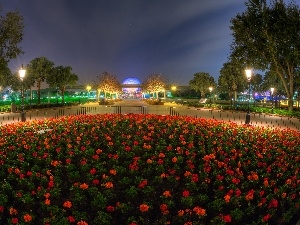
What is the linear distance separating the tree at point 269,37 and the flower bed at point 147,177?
90.9 feet

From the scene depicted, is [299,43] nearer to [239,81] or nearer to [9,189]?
[239,81]

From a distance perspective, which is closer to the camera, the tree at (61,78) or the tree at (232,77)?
the tree at (232,77)

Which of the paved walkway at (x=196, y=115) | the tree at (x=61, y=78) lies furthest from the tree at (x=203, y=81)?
the paved walkway at (x=196, y=115)

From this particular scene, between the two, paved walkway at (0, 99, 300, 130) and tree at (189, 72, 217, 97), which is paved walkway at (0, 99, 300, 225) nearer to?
paved walkway at (0, 99, 300, 130)

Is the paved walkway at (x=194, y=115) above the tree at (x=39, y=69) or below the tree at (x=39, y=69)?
below

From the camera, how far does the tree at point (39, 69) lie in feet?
231

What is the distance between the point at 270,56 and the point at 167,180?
35.8 meters

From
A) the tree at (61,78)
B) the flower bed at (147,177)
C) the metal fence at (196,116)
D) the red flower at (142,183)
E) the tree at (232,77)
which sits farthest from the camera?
the tree at (61,78)

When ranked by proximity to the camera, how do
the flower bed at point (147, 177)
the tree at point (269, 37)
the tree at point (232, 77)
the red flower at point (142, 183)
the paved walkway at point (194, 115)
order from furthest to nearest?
the tree at point (232, 77)
the tree at point (269, 37)
the paved walkway at point (194, 115)
the red flower at point (142, 183)
the flower bed at point (147, 177)

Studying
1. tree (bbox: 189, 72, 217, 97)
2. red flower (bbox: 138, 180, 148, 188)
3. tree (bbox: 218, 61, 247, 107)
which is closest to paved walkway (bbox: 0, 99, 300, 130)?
red flower (bbox: 138, 180, 148, 188)

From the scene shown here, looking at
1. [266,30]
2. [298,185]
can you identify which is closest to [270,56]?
[266,30]

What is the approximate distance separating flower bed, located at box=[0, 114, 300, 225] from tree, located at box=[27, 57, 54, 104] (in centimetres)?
6039

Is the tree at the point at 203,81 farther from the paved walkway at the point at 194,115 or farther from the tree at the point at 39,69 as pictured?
the paved walkway at the point at 194,115

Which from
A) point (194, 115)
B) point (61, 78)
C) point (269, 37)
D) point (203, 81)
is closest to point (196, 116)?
point (194, 115)
